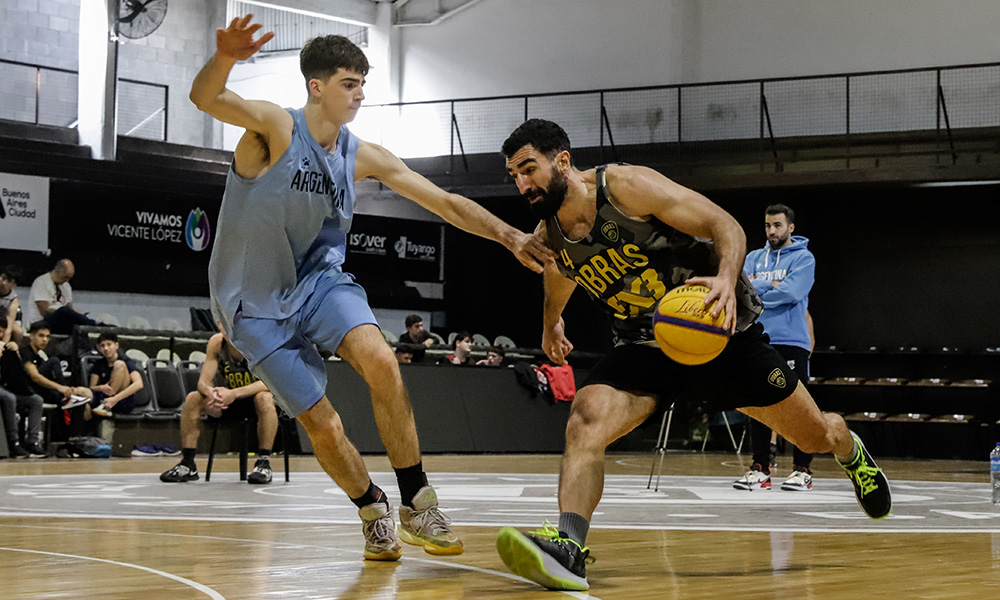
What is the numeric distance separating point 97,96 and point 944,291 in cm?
1371

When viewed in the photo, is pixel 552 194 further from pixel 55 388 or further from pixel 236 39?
pixel 55 388

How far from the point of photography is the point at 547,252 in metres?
3.87

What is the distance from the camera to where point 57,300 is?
14.1 meters

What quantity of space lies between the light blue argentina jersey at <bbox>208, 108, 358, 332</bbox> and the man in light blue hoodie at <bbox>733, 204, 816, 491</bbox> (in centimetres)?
440

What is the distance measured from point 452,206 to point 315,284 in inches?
22.4

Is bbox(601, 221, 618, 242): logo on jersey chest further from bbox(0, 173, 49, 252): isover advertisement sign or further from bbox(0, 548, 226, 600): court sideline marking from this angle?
bbox(0, 173, 49, 252): isover advertisement sign

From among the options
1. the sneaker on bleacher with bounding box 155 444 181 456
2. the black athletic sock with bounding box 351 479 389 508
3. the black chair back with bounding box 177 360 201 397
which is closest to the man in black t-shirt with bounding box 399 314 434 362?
the black chair back with bounding box 177 360 201 397

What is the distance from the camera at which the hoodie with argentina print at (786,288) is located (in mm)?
7836

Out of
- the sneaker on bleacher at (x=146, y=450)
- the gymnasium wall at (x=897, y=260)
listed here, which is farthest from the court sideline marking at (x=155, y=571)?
the gymnasium wall at (x=897, y=260)

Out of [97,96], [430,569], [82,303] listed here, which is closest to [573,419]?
[430,569]

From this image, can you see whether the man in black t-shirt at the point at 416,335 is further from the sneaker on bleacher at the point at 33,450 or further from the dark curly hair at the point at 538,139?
the dark curly hair at the point at 538,139

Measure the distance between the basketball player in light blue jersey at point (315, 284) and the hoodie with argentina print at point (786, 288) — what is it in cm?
420

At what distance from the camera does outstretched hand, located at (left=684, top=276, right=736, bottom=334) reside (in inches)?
135

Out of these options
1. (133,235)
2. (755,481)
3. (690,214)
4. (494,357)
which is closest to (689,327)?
(690,214)
